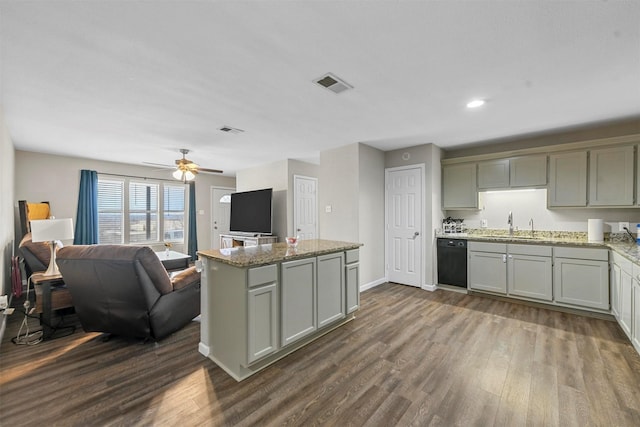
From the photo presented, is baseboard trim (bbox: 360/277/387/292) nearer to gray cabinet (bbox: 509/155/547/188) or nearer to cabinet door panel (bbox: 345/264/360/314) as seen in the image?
cabinet door panel (bbox: 345/264/360/314)

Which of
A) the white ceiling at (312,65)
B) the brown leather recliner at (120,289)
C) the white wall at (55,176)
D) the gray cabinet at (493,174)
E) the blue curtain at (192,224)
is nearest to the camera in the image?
the white ceiling at (312,65)

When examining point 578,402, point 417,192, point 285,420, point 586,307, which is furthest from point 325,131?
point 586,307

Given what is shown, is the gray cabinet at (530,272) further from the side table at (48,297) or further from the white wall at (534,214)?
the side table at (48,297)

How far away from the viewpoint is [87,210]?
17.7 ft

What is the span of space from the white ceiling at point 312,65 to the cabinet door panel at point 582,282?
178 cm

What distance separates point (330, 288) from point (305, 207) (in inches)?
139

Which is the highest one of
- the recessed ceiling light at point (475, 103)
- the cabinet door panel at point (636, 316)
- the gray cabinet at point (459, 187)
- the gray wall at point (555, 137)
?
the recessed ceiling light at point (475, 103)

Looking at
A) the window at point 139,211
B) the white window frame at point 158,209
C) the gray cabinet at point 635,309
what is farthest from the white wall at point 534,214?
the window at point 139,211

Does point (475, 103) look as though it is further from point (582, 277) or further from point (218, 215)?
point (218, 215)

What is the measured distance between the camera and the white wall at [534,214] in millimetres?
3504

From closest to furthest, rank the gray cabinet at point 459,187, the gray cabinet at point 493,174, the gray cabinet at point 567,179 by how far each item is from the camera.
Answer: the gray cabinet at point 567,179, the gray cabinet at point 493,174, the gray cabinet at point 459,187

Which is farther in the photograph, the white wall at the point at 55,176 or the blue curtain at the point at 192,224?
the blue curtain at the point at 192,224

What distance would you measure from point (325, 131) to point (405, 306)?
2651 millimetres

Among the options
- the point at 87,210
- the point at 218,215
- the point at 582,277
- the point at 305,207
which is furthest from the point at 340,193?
the point at 87,210
